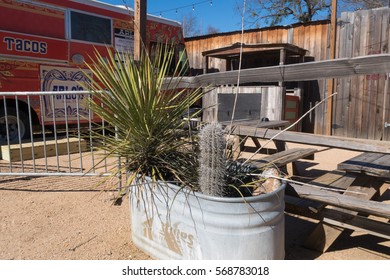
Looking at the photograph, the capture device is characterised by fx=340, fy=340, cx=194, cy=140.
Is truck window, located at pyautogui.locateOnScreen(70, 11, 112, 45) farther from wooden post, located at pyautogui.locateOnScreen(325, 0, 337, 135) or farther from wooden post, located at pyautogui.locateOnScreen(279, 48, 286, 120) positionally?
wooden post, located at pyautogui.locateOnScreen(325, 0, 337, 135)

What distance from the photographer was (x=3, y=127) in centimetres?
634

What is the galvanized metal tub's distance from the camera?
1964mm

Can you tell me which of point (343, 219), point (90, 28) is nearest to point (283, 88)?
point (90, 28)

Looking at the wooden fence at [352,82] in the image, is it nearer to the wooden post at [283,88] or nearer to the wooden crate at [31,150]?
the wooden post at [283,88]

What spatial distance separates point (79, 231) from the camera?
2887 mm

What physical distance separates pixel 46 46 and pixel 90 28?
1112 millimetres

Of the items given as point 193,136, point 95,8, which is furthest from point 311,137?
point 95,8

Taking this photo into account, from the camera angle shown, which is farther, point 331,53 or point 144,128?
point 331,53

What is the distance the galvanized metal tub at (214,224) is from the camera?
1.96 m

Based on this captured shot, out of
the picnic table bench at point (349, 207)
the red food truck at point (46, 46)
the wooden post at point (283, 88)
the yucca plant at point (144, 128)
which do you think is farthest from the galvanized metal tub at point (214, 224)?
the wooden post at point (283, 88)

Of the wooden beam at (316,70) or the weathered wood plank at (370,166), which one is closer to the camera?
the wooden beam at (316,70)

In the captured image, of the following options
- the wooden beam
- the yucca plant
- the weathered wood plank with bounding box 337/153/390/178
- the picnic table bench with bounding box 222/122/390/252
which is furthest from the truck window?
the weathered wood plank with bounding box 337/153/390/178

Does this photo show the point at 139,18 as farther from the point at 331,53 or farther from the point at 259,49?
the point at 331,53
